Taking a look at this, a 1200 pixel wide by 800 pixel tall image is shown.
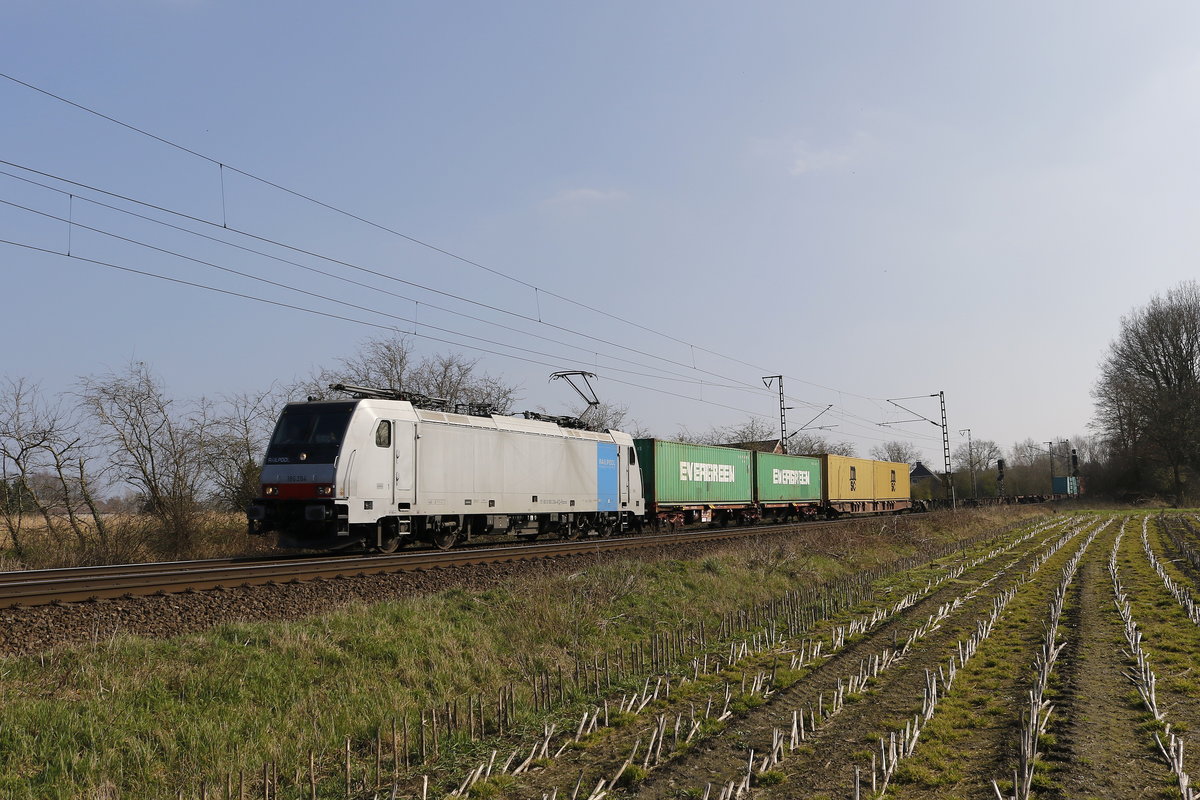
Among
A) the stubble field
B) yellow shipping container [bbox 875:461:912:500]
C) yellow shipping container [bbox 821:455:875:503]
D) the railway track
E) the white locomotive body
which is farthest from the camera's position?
yellow shipping container [bbox 875:461:912:500]

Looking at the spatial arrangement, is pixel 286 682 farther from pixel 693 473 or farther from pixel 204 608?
pixel 693 473

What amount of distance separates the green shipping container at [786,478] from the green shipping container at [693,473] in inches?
41.6

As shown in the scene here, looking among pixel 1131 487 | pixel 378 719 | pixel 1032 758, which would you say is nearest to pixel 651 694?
pixel 378 719

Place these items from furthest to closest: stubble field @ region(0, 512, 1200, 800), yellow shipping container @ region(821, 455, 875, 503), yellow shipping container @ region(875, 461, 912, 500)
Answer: yellow shipping container @ region(875, 461, 912, 500) → yellow shipping container @ region(821, 455, 875, 503) → stubble field @ region(0, 512, 1200, 800)

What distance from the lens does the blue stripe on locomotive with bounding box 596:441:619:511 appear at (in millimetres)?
24203

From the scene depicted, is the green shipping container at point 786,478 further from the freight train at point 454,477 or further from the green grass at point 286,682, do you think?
the green grass at point 286,682

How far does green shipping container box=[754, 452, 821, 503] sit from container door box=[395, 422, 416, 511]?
1976cm

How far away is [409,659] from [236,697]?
186 centimetres

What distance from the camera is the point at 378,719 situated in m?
6.65

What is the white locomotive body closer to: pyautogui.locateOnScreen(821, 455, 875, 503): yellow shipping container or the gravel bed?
the gravel bed

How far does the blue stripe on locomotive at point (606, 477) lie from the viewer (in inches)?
953

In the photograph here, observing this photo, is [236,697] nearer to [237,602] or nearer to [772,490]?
[237,602]

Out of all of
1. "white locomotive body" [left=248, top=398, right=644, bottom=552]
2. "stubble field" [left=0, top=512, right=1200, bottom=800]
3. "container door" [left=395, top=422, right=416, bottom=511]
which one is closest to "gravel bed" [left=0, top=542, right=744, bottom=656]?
"stubble field" [left=0, top=512, right=1200, bottom=800]

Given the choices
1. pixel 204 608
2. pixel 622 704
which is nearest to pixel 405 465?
pixel 204 608
